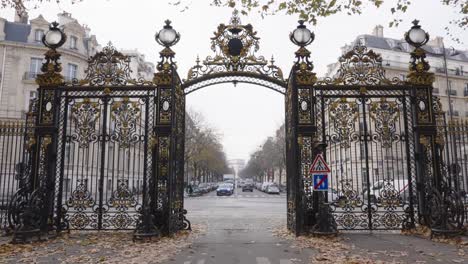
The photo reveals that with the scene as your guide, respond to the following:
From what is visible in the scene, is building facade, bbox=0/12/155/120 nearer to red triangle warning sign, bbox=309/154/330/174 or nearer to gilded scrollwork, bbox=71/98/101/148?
gilded scrollwork, bbox=71/98/101/148

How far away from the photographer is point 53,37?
421 inches

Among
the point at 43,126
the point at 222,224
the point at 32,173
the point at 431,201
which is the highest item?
the point at 43,126

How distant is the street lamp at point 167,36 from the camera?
10.5 m

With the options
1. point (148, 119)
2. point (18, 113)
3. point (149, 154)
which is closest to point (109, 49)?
point (148, 119)

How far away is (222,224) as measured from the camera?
1286 centimetres

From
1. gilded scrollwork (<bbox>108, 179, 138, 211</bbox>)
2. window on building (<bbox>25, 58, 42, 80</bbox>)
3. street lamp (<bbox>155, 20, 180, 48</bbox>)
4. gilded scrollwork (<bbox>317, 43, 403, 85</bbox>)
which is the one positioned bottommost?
gilded scrollwork (<bbox>108, 179, 138, 211</bbox>)

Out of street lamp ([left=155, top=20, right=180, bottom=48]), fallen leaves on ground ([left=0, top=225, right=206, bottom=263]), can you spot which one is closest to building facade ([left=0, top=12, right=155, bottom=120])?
street lamp ([left=155, top=20, right=180, bottom=48])

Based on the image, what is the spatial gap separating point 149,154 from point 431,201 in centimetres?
731

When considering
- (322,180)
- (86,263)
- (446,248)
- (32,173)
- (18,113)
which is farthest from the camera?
(18,113)

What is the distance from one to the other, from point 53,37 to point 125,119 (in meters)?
3.00

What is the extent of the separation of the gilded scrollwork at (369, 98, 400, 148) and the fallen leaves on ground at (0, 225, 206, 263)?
579cm

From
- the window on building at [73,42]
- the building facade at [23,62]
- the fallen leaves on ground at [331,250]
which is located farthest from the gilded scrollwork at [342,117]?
the window on building at [73,42]

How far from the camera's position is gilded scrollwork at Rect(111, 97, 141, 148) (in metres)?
10.8

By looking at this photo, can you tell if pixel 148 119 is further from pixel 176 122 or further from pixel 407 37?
pixel 407 37
